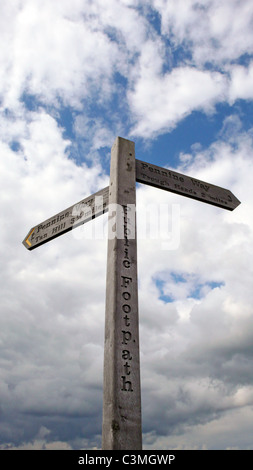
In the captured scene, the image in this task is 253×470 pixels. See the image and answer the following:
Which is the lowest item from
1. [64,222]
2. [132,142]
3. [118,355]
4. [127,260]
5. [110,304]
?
[118,355]

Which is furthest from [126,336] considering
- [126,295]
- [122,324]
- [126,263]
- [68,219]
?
[68,219]

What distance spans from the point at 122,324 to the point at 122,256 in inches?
29.1

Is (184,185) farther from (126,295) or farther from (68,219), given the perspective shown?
(126,295)

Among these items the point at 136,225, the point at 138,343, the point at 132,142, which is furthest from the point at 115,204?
the point at 138,343

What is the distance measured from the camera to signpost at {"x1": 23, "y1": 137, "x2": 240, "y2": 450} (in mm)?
3281

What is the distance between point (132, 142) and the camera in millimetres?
4992

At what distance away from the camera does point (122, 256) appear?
158 inches

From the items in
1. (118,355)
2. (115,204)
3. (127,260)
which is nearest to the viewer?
(118,355)

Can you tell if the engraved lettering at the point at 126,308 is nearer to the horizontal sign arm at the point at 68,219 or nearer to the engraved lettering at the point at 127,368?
the engraved lettering at the point at 127,368

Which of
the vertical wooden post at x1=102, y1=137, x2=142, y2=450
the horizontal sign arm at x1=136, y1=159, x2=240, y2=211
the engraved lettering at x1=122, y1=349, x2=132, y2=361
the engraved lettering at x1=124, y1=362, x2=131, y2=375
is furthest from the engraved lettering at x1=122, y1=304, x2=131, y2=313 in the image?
the horizontal sign arm at x1=136, y1=159, x2=240, y2=211

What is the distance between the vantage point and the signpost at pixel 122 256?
10.8ft

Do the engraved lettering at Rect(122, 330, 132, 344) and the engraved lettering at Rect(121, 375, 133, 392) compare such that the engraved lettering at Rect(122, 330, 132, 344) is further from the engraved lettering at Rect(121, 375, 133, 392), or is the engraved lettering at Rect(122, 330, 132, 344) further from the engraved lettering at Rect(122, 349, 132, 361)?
the engraved lettering at Rect(121, 375, 133, 392)
